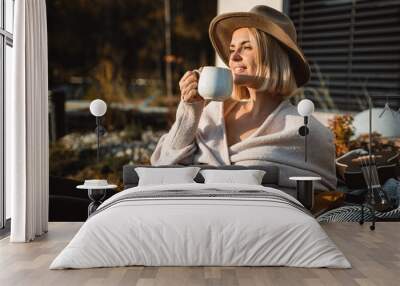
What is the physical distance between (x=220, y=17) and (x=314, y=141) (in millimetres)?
1362

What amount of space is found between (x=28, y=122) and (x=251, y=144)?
196 centimetres

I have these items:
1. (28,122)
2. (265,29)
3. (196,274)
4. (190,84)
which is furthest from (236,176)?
(196,274)

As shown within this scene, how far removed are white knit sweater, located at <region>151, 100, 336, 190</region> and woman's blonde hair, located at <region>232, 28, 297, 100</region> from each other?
187 millimetres

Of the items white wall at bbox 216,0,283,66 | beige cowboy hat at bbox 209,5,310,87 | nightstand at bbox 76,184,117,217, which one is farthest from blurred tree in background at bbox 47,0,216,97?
nightstand at bbox 76,184,117,217

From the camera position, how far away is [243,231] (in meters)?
4.62

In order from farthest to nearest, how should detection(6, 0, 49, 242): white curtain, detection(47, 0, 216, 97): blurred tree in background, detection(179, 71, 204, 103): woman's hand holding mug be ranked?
detection(47, 0, 216, 97): blurred tree in background → detection(179, 71, 204, 103): woman's hand holding mug → detection(6, 0, 49, 242): white curtain

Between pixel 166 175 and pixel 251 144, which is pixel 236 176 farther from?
pixel 166 175

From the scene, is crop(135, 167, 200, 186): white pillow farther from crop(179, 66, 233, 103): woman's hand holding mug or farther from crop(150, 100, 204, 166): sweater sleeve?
crop(179, 66, 233, 103): woman's hand holding mug

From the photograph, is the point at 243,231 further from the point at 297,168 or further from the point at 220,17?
the point at 220,17

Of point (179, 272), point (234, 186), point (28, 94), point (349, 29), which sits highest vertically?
point (349, 29)

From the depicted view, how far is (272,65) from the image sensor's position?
671cm

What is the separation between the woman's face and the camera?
6.71m

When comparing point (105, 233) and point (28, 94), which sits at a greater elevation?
point (28, 94)

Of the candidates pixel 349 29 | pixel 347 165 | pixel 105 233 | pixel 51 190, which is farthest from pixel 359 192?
pixel 105 233
